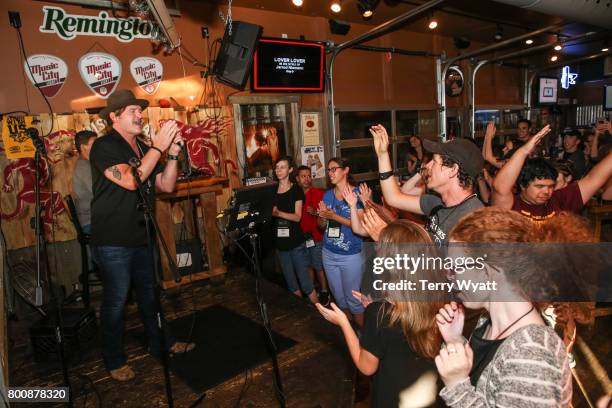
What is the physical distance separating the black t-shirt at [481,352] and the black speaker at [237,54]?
4218mm

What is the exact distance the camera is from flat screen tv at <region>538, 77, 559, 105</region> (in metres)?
10.1

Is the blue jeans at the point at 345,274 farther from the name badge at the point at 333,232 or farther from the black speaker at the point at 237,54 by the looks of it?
the black speaker at the point at 237,54

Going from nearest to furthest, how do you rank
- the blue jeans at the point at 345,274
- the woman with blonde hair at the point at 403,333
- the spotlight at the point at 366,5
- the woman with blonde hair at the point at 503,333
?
the woman with blonde hair at the point at 503,333 < the woman with blonde hair at the point at 403,333 < the blue jeans at the point at 345,274 < the spotlight at the point at 366,5

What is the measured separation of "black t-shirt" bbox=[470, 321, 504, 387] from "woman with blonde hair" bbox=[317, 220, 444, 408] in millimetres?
167

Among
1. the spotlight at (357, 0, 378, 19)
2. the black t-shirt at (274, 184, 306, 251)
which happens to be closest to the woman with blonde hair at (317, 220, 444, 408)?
the black t-shirt at (274, 184, 306, 251)

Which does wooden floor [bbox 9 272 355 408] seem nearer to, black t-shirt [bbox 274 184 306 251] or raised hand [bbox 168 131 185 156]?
black t-shirt [bbox 274 184 306 251]

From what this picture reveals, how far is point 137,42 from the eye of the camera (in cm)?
468

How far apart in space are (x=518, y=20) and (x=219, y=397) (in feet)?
26.4

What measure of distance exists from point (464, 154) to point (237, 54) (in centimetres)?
346

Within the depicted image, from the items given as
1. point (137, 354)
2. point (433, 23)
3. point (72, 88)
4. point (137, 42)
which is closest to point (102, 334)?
point (137, 354)

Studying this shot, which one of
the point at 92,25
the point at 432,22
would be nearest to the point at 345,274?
the point at 92,25

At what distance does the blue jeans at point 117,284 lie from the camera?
2559mm

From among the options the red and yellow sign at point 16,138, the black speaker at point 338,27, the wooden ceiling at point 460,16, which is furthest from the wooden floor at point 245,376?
the black speaker at point 338,27

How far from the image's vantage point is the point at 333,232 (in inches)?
133
